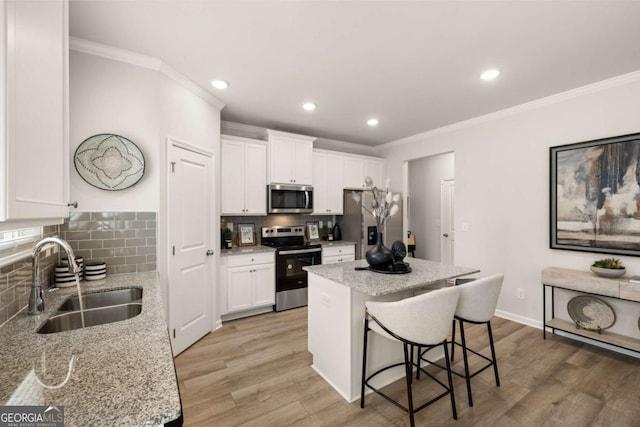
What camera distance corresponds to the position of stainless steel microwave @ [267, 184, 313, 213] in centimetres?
396

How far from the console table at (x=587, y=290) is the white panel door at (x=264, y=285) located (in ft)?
10.1

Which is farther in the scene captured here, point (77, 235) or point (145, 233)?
point (145, 233)

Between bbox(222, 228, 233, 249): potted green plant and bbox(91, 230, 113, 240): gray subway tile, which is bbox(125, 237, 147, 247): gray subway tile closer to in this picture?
bbox(91, 230, 113, 240): gray subway tile

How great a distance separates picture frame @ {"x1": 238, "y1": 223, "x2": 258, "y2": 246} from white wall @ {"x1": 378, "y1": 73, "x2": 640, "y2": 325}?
295cm

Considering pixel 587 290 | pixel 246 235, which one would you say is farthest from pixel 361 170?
pixel 587 290

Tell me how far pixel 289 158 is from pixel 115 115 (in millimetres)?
2206

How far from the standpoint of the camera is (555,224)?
3.06 m

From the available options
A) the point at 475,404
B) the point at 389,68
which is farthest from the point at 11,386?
the point at 389,68

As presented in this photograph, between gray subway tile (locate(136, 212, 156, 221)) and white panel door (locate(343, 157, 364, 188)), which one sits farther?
white panel door (locate(343, 157, 364, 188))

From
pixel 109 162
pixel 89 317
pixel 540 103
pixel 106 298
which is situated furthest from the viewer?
pixel 540 103

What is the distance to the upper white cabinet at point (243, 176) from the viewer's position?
143 inches

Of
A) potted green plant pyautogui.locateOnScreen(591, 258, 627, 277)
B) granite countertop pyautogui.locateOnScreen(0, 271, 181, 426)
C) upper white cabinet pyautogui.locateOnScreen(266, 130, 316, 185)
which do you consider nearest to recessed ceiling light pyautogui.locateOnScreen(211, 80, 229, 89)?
upper white cabinet pyautogui.locateOnScreen(266, 130, 316, 185)

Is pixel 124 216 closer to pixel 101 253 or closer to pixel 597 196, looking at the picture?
pixel 101 253

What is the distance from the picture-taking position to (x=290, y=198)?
162 inches
